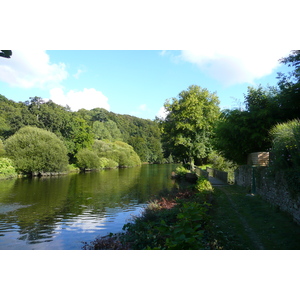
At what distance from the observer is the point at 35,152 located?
1544 inches

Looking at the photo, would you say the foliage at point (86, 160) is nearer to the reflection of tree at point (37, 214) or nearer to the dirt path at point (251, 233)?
the reflection of tree at point (37, 214)

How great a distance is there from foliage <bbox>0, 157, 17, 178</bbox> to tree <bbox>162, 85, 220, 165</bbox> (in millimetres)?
21403

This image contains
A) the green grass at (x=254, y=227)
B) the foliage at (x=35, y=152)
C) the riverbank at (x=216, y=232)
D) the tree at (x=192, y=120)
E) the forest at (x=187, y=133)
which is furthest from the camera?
the foliage at (x=35, y=152)

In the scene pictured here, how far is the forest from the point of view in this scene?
13.7 m

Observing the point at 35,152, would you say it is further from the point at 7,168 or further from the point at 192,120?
the point at 192,120

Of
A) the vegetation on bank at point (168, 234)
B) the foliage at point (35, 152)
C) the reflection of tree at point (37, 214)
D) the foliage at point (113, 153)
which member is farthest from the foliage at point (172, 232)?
the foliage at point (113, 153)

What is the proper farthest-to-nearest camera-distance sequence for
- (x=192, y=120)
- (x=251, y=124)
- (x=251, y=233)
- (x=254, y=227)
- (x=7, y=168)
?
(x=7, y=168), (x=192, y=120), (x=251, y=124), (x=254, y=227), (x=251, y=233)

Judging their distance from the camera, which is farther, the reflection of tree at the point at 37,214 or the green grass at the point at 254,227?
the reflection of tree at the point at 37,214

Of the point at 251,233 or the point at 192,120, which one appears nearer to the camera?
the point at 251,233

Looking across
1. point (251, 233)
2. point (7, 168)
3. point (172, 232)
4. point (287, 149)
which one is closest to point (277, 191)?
point (287, 149)

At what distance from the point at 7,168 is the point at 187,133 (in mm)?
24330

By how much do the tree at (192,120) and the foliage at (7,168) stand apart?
2140 cm

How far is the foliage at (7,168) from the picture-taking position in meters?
35.0

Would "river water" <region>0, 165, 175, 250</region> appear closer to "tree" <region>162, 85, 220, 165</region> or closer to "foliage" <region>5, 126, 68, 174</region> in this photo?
"tree" <region>162, 85, 220, 165</region>
